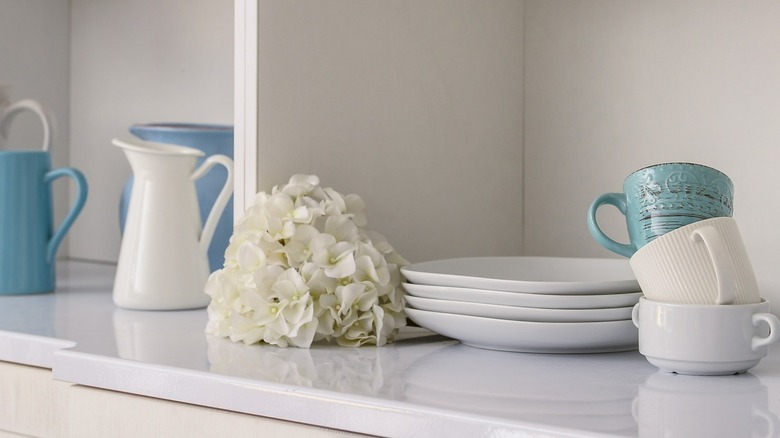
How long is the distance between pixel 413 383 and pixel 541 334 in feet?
0.52

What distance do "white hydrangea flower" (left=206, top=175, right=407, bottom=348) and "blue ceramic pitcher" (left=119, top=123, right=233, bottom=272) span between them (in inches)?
14.6

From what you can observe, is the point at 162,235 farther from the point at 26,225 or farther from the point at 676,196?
the point at 676,196

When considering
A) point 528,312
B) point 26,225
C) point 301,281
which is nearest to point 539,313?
point 528,312

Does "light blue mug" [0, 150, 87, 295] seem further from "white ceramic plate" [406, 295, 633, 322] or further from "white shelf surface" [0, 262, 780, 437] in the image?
"white ceramic plate" [406, 295, 633, 322]

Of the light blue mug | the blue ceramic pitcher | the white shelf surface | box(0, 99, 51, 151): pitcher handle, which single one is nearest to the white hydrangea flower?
the white shelf surface

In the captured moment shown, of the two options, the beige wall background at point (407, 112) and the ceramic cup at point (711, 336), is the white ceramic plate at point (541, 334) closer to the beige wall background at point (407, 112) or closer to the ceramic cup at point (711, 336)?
the ceramic cup at point (711, 336)

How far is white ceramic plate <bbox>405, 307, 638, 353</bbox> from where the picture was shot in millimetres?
889

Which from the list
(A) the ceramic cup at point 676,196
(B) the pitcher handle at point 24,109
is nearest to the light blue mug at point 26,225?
(B) the pitcher handle at point 24,109

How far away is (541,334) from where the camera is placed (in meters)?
0.89

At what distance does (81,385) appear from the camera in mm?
920

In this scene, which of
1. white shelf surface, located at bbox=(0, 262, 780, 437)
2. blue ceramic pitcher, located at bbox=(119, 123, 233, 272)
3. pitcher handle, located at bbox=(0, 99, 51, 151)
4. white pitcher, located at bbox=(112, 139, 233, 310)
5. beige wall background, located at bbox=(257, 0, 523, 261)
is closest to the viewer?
white shelf surface, located at bbox=(0, 262, 780, 437)

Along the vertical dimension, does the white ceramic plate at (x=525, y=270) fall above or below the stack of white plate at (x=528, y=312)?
above

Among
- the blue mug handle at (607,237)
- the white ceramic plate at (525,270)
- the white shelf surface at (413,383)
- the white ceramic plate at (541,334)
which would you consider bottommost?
the white shelf surface at (413,383)

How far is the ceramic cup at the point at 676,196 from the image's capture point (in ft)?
2.90
